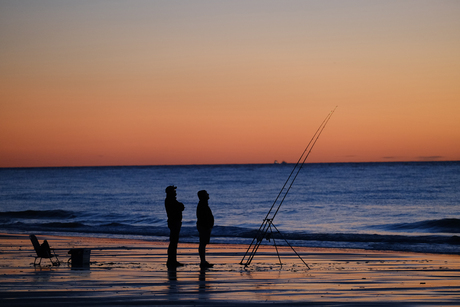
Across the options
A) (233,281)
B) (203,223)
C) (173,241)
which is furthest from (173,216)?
(233,281)

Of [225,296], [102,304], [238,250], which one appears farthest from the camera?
[238,250]

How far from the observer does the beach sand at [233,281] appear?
6652 millimetres

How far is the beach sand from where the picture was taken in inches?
262

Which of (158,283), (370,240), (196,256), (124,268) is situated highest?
(370,240)

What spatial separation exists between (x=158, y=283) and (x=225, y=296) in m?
1.51

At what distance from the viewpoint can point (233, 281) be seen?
27.3 feet

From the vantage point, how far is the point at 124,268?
990 cm

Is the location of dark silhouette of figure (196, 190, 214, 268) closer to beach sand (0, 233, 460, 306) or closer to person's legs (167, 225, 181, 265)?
beach sand (0, 233, 460, 306)

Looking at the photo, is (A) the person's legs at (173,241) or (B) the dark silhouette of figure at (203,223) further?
(A) the person's legs at (173,241)

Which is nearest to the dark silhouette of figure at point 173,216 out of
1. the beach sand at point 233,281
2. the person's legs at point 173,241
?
the person's legs at point 173,241

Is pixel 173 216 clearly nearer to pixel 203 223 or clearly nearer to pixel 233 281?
pixel 203 223

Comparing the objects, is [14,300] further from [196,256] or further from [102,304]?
[196,256]

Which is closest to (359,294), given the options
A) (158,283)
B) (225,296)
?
(225,296)

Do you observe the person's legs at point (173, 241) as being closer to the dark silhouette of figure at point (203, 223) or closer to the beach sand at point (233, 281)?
the beach sand at point (233, 281)
